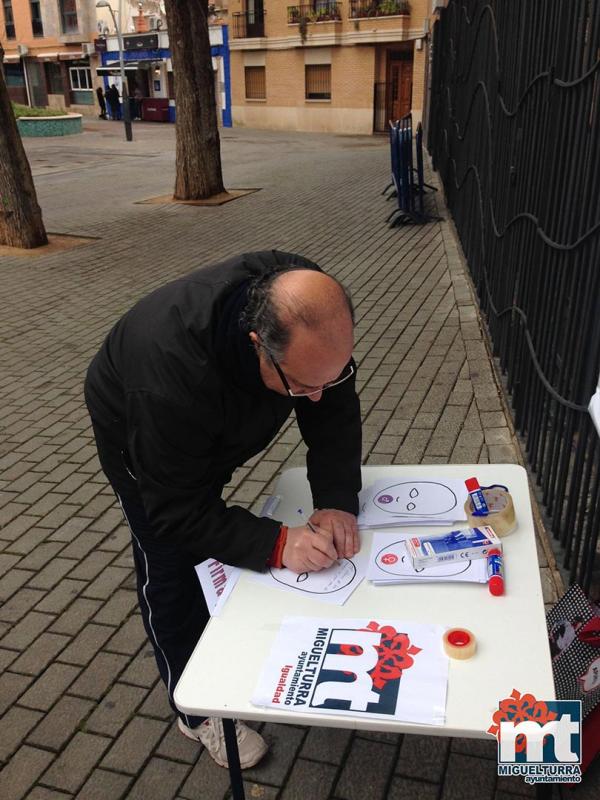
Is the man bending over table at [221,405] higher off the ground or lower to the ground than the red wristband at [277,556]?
higher

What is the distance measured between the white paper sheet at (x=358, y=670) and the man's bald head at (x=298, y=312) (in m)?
0.65

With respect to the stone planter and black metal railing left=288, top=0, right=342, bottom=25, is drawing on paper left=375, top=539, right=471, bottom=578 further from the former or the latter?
black metal railing left=288, top=0, right=342, bottom=25

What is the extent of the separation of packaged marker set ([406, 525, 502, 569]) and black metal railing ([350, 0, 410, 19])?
99.4 feet

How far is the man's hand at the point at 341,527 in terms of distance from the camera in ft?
6.51

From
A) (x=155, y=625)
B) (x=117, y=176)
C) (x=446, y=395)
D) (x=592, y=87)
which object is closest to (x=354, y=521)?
(x=155, y=625)

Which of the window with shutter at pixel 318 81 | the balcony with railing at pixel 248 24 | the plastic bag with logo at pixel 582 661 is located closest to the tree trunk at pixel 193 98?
the plastic bag with logo at pixel 582 661

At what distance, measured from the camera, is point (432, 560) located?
74.0 inches

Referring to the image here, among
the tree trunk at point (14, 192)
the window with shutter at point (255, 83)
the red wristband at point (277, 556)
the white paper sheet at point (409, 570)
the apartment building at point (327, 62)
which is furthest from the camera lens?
Answer: the window with shutter at point (255, 83)

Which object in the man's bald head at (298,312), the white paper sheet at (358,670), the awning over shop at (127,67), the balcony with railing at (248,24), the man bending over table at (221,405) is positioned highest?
the balcony with railing at (248,24)

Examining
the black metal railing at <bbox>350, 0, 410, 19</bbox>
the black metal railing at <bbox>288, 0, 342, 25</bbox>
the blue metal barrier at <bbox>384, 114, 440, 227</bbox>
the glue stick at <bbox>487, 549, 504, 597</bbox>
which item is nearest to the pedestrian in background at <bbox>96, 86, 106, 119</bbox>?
the black metal railing at <bbox>288, 0, 342, 25</bbox>

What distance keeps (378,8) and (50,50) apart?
23181mm

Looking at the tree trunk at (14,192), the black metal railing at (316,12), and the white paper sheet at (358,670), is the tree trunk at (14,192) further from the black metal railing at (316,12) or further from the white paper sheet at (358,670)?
the black metal railing at (316,12)

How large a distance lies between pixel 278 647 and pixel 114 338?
943mm

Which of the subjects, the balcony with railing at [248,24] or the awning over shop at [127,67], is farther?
the awning over shop at [127,67]
